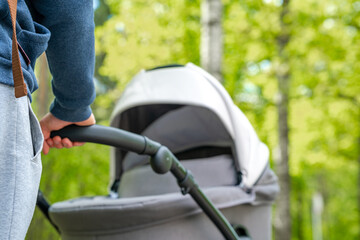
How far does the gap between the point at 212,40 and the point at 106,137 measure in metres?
3.49

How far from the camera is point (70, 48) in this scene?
1.26 metres

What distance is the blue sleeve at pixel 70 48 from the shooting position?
4.00 feet

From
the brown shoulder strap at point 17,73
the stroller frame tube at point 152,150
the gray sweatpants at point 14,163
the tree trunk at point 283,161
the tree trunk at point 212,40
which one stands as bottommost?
the tree trunk at point 283,161

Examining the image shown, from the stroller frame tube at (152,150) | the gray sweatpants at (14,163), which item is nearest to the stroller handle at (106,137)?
the stroller frame tube at (152,150)

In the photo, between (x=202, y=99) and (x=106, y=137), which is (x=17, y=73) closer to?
(x=106, y=137)

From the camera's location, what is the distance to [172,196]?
1.98 m

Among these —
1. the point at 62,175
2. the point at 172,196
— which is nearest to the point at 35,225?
the point at 62,175

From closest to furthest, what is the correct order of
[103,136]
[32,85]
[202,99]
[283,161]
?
[32,85], [103,136], [202,99], [283,161]

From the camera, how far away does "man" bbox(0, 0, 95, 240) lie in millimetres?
1043

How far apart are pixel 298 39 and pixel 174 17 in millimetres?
2175

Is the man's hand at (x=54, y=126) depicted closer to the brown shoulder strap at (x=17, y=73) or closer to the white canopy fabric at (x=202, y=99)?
the brown shoulder strap at (x=17, y=73)

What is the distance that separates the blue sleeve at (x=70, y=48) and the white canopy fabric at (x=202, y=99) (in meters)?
1.37

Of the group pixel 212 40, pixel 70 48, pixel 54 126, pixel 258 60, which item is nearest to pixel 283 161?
pixel 258 60

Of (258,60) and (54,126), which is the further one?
(258,60)
